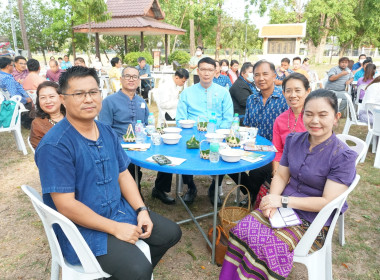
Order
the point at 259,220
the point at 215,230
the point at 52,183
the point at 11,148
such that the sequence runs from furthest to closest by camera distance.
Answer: the point at 11,148 → the point at 215,230 → the point at 259,220 → the point at 52,183

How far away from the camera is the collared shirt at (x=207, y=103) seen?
3.87m

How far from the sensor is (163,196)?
380cm

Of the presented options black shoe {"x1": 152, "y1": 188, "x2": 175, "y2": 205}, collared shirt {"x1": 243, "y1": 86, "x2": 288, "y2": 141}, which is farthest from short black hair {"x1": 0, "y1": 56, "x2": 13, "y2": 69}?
collared shirt {"x1": 243, "y1": 86, "x2": 288, "y2": 141}

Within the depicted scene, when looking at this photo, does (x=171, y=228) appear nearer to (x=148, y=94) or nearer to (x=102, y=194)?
(x=102, y=194)

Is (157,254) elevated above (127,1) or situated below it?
below

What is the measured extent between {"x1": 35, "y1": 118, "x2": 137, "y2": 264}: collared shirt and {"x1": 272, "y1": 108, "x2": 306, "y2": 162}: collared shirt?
68.0 inches

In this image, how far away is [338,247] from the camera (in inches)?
114

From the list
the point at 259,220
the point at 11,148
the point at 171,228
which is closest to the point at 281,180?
the point at 259,220

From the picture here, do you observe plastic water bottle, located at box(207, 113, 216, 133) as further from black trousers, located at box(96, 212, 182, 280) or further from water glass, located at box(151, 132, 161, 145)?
black trousers, located at box(96, 212, 182, 280)

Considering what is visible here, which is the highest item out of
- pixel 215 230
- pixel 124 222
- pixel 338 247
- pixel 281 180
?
pixel 281 180

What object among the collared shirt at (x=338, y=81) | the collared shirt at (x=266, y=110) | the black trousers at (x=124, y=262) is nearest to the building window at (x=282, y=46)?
the collared shirt at (x=338, y=81)

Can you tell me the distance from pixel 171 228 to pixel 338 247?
74.0 inches

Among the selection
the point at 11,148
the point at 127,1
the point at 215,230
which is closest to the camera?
the point at 215,230

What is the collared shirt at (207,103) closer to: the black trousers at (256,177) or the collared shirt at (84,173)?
the black trousers at (256,177)
